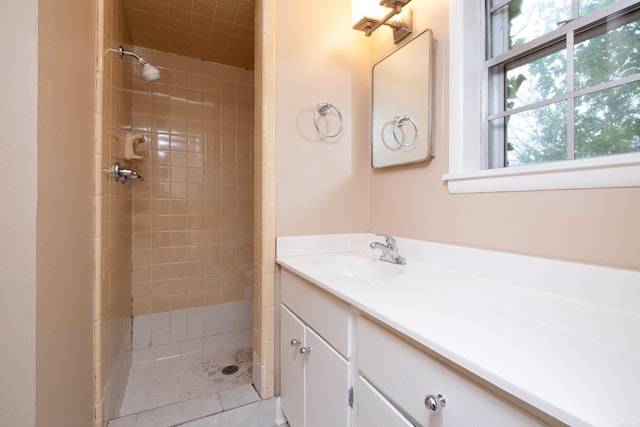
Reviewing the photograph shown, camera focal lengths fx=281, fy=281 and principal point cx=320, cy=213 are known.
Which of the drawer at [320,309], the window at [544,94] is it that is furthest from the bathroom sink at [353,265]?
the window at [544,94]

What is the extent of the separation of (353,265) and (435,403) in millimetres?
840

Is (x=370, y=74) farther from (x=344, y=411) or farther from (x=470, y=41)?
(x=344, y=411)

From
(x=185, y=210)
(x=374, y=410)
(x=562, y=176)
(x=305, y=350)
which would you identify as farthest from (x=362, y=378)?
(x=185, y=210)

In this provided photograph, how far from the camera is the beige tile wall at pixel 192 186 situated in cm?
205

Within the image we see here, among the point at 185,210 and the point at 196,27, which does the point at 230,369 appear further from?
the point at 196,27

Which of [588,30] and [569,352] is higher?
[588,30]

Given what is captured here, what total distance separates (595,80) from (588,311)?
2.10 feet

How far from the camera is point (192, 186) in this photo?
220 cm

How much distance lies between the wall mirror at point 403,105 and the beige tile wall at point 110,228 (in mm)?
1252

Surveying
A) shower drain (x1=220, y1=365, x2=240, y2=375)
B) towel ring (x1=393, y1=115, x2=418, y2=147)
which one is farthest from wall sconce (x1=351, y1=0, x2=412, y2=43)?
shower drain (x1=220, y1=365, x2=240, y2=375)

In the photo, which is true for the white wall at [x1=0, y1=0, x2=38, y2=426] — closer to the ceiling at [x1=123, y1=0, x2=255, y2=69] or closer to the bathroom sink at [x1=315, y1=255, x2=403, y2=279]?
the bathroom sink at [x1=315, y1=255, x2=403, y2=279]

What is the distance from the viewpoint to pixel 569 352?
0.51 meters

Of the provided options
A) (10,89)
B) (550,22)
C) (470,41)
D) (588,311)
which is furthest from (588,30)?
(10,89)

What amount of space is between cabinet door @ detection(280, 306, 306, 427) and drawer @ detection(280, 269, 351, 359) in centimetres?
6
